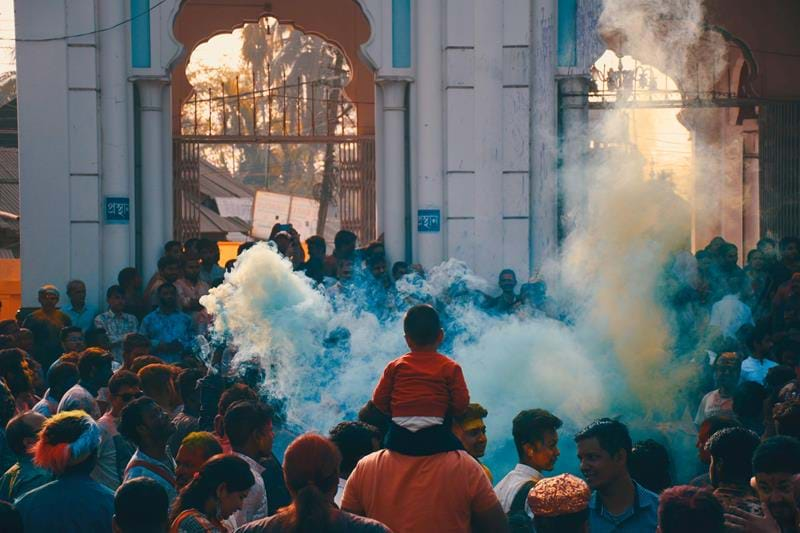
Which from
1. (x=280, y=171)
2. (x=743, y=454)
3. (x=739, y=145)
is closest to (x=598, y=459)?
(x=743, y=454)

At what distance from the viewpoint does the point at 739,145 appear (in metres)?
19.2

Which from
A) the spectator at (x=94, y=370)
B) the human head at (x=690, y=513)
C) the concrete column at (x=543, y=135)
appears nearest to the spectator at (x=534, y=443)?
the human head at (x=690, y=513)

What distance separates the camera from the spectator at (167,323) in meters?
11.4

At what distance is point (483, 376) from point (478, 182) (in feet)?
15.8

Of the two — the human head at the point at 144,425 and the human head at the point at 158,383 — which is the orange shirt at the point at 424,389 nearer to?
the human head at the point at 144,425

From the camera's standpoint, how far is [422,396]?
5.66 meters

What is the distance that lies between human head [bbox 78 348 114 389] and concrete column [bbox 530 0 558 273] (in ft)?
21.2

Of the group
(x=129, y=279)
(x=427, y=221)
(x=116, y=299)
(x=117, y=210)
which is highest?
(x=117, y=210)

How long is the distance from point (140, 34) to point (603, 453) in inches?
379

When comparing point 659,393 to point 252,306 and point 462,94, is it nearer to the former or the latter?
point 252,306

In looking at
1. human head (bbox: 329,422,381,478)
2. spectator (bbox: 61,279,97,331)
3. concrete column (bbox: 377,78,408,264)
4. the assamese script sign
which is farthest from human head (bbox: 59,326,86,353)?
the assamese script sign

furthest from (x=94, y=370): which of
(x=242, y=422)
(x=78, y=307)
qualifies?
(x=78, y=307)

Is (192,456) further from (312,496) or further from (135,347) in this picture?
(135,347)

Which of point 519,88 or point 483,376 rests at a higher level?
point 519,88
